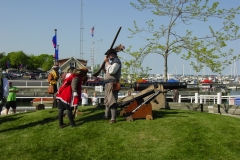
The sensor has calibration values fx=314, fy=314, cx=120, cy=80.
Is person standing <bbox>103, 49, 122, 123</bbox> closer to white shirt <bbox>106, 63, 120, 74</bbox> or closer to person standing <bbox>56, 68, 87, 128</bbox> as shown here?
white shirt <bbox>106, 63, 120, 74</bbox>

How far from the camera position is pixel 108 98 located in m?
8.66

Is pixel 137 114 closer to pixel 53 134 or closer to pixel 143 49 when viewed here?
pixel 53 134

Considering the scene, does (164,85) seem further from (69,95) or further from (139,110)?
(69,95)

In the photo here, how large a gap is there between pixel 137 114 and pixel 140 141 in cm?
182

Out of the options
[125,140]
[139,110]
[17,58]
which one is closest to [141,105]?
[139,110]

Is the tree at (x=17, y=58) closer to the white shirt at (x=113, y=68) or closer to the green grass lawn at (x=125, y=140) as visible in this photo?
the green grass lawn at (x=125, y=140)

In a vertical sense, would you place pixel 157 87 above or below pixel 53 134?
above

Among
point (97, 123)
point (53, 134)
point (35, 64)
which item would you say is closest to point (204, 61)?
point (97, 123)

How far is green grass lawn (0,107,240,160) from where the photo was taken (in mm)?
6656

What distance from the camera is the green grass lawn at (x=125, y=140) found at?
6.66 metres

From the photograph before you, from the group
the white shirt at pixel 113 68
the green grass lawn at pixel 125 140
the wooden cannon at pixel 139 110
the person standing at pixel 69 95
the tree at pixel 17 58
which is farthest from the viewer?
the tree at pixel 17 58

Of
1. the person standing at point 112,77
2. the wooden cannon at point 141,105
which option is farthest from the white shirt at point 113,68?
the wooden cannon at point 141,105

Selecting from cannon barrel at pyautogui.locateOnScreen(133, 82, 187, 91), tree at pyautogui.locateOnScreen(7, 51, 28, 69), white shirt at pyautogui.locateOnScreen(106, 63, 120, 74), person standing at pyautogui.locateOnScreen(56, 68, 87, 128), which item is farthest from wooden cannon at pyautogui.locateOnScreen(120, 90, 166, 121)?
tree at pyautogui.locateOnScreen(7, 51, 28, 69)

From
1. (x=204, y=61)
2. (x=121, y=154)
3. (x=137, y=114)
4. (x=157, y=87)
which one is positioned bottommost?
(x=121, y=154)
